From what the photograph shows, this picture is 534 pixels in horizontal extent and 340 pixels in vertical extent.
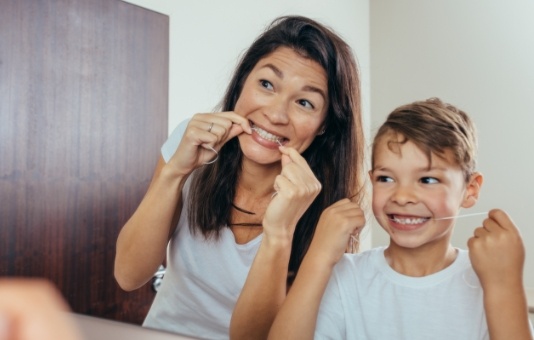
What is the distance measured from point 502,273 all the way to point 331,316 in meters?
0.18

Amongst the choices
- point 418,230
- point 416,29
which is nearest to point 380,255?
point 418,230

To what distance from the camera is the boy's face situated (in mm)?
448

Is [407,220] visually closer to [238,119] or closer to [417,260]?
[417,260]

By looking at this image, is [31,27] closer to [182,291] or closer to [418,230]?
[182,291]

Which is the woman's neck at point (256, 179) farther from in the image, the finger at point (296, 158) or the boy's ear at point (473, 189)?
the boy's ear at point (473, 189)

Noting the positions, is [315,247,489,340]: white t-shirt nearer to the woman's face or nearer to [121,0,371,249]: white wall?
the woman's face

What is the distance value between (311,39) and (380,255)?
0.24 m

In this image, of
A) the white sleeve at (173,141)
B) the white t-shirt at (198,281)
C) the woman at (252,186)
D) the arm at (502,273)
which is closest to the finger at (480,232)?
the arm at (502,273)

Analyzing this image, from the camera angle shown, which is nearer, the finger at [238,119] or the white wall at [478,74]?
the white wall at [478,74]

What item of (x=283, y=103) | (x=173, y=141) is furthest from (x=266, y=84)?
(x=173, y=141)

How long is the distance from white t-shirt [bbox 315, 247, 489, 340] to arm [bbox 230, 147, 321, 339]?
0.18ft

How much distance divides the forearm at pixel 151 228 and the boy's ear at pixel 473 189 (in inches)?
12.2

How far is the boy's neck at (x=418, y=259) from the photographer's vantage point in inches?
19.0

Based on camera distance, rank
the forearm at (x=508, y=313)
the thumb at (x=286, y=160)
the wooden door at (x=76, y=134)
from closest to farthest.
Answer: the forearm at (x=508, y=313) → the thumb at (x=286, y=160) → the wooden door at (x=76, y=134)
